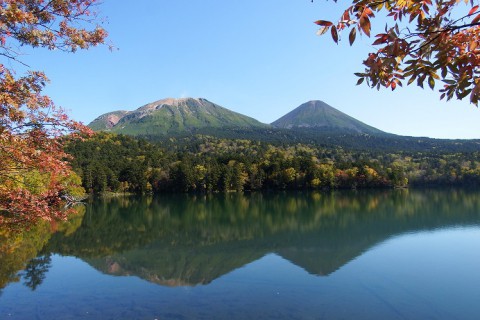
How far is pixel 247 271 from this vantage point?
850 inches

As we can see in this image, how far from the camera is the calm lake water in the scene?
1541 centimetres

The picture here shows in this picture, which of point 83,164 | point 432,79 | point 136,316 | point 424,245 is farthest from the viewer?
point 83,164

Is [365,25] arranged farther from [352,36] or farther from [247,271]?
[247,271]

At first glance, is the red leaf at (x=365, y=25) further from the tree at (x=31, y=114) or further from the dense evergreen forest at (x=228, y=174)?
the dense evergreen forest at (x=228, y=174)

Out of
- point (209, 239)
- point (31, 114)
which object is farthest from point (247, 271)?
point (31, 114)

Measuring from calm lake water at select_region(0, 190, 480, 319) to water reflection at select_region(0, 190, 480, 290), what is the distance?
12 centimetres

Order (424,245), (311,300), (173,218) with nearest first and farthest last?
(311,300) → (424,245) → (173,218)

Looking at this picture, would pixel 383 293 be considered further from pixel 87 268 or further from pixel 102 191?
pixel 102 191

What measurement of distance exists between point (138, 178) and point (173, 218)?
163ft

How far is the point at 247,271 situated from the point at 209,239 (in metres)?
11.7

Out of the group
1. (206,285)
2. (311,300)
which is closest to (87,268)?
(206,285)

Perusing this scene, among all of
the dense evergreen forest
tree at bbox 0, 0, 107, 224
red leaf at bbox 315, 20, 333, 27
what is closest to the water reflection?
tree at bbox 0, 0, 107, 224

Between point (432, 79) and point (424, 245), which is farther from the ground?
→ point (432, 79)

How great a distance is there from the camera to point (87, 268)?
23188 mm
